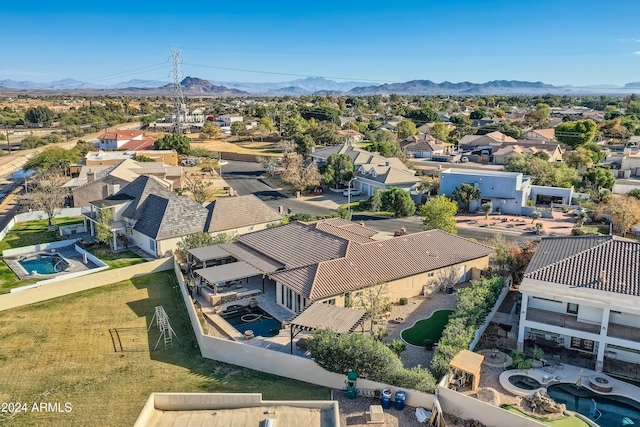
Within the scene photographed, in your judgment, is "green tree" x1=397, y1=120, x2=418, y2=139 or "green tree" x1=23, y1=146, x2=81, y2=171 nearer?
"green tree" x1=23, y1=146, x2=81, y2=171

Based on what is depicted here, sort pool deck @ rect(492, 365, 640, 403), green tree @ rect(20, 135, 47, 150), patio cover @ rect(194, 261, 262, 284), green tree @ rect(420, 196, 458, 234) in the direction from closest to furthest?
pool deck @ rect(492, 365, 640, 403)
patio cover @ rect(194, 261, 262, 284)
green tree @ rect(420, 196, 458, 234)
green tree @ rect(20, 135, 47, 150)

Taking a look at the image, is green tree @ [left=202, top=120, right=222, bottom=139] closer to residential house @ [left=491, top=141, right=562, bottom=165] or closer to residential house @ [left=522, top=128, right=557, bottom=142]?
residential house @ [left=491, top=141, right=562, bottom=165]

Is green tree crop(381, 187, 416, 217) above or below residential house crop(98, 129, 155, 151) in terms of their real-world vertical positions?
below

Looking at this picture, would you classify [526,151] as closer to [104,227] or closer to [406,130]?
[406,130]

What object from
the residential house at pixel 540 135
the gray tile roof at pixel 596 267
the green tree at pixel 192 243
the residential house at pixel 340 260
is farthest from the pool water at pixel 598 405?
the residential house at pixel 540 135

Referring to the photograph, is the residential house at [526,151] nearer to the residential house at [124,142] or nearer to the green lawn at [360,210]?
the green lawn at [360,210]

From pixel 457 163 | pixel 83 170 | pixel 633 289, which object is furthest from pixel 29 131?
pixel 633 289

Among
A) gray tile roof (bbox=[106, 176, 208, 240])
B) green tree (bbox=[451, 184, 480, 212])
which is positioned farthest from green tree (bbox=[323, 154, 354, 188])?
gray tile roof (bbox=[106, 176, 208, 240])

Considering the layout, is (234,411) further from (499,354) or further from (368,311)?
(499,354)
